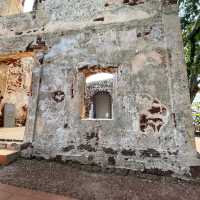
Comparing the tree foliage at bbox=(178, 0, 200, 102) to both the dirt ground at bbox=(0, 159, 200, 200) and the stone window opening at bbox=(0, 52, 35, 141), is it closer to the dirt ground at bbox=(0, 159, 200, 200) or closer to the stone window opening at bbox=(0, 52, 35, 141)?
the dirt ground at bbox=(0, 159, 200, 200)

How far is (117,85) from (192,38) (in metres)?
6.94

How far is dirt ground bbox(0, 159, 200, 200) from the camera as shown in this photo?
1.87 m

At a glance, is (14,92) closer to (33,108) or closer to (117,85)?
(33,108)

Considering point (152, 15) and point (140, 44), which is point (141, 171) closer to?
point (140, 44)

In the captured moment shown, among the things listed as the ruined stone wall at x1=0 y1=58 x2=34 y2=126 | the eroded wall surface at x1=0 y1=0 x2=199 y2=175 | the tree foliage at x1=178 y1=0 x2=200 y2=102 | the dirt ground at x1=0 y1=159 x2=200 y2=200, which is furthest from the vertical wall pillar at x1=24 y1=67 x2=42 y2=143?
the tree foliage at x1=178 y1=0 x2=200 y2=102

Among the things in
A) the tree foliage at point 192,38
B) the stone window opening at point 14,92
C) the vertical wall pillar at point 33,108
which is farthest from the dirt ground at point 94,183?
the tree foliage at point 192,38

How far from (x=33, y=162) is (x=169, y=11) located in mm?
3975

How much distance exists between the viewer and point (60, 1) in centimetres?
372

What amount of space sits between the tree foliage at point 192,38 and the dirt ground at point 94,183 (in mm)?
6419

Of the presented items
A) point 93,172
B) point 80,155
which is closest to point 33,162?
point 80,155

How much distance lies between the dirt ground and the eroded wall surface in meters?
0.26

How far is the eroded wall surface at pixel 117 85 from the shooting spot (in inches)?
104

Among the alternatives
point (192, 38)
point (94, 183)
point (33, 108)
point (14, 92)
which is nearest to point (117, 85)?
point (94, 183)

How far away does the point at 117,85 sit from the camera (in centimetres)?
299
